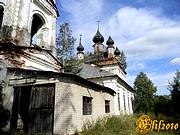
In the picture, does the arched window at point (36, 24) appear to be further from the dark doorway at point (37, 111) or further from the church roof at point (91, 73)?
the church roof at point (91, 73)

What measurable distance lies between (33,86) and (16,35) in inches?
160

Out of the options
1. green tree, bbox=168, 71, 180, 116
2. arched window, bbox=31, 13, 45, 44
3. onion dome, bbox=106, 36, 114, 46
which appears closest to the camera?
arched window, bbox=31, 13, 45, 44

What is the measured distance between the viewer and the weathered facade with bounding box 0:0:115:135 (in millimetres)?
10250

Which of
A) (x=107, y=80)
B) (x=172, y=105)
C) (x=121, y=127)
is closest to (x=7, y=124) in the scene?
(x=121, y=127)

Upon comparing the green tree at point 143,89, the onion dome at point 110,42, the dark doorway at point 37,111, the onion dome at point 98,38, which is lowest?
the dark doorway at point 37,111

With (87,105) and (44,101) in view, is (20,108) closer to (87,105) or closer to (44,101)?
(44,101)

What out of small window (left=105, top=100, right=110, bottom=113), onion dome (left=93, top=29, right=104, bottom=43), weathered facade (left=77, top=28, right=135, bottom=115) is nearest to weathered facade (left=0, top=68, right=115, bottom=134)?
small window (left=105, top=100, right=110, bottom=113)

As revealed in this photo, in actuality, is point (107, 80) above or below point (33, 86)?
above

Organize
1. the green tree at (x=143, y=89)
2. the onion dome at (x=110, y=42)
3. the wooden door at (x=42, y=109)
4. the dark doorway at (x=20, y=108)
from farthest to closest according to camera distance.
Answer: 1. the green tree at (x=143, y=89)
2. the onion dome at (x=110, y=42)
3. the dark doorway at (x=20, y=108)
4. the wooden door at (x=42, y=109)

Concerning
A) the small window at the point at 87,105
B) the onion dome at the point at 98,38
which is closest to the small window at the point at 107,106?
the small window at the point at 87,105

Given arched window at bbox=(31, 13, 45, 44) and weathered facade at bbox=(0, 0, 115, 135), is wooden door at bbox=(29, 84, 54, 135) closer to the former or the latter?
weathered facade at bbox=(0, 0, 115, 135)

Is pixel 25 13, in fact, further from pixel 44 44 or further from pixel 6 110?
pixel 6 110

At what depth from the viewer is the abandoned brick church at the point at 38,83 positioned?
10281mm

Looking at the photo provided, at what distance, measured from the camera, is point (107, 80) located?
81.9 feet
